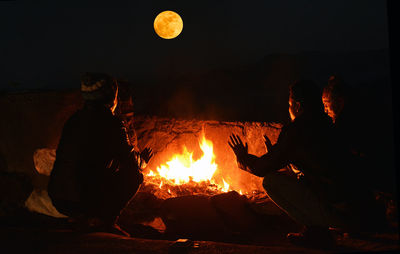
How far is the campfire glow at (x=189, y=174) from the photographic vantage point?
5.14 m

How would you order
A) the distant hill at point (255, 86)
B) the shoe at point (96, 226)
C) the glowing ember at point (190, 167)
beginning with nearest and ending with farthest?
the shoe at point (96, 226) → the glowing ember at point (190, 167) → the distant hill at point (255, 86)

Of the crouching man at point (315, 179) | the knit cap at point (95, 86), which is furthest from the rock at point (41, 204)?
the crouching man at point (315, 179)

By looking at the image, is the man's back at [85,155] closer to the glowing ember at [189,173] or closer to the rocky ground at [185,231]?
the rocky ground at [185,231]

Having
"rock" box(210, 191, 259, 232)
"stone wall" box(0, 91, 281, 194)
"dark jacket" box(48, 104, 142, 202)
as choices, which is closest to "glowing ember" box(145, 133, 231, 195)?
"stone wall" box(0, 91, 281, 194)

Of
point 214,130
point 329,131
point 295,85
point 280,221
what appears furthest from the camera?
point 214,130

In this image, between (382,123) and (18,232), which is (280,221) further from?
(18,232)

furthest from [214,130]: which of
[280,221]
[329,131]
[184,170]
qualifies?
[329,131]

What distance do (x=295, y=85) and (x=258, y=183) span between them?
2.05 m

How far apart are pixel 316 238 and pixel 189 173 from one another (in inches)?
105

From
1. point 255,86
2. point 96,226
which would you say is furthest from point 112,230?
point 255,86

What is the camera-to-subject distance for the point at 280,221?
14.2 feet

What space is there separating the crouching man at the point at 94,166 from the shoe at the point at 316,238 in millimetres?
2008

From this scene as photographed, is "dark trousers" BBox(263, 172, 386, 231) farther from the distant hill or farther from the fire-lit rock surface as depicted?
the distant hill

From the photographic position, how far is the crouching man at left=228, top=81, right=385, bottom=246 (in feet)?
10.4
